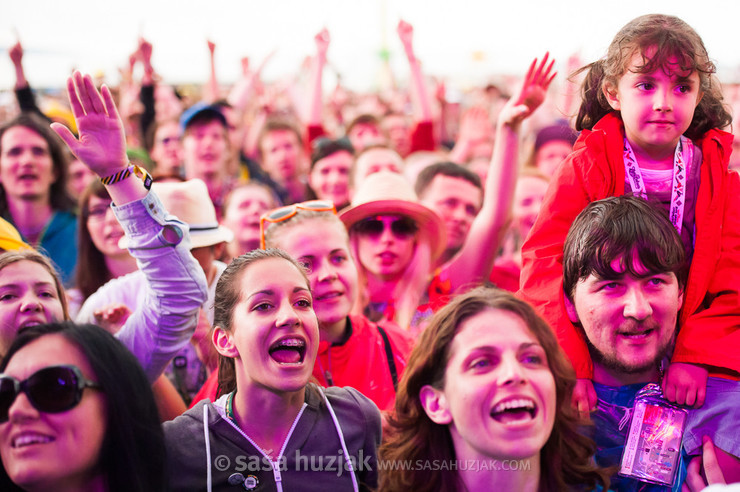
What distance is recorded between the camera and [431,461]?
6.42ft

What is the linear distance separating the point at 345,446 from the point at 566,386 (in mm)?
662

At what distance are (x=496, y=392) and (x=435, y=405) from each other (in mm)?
229

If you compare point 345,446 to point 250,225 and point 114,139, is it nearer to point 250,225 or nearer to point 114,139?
point 114,139

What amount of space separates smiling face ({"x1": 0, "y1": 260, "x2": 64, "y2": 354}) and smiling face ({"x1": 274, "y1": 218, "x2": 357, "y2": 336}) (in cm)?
83

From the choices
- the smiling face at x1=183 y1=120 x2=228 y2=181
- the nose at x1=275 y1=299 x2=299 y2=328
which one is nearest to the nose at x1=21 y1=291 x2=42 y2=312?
the nose at x1=275 y1=299 x2=299 y2=328

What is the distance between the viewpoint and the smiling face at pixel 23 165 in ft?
13.4

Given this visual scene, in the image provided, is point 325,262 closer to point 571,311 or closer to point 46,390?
point 571,311

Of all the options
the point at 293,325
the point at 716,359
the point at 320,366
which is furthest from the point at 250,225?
the point at 716,359

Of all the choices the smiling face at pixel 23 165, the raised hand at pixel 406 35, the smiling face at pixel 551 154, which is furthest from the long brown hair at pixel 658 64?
the raised hand at pixel 406 35

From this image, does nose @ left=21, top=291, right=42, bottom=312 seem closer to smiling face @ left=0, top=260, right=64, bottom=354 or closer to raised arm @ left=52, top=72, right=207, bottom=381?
smiling face @ left=0, top=260, right=64, bottom=354

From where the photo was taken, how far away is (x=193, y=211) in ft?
10.9

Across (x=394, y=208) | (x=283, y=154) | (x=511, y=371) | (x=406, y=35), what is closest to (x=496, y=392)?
(x=511, y=371)

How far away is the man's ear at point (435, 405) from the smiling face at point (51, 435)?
0.82 meters

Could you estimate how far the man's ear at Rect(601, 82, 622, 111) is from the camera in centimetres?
239
